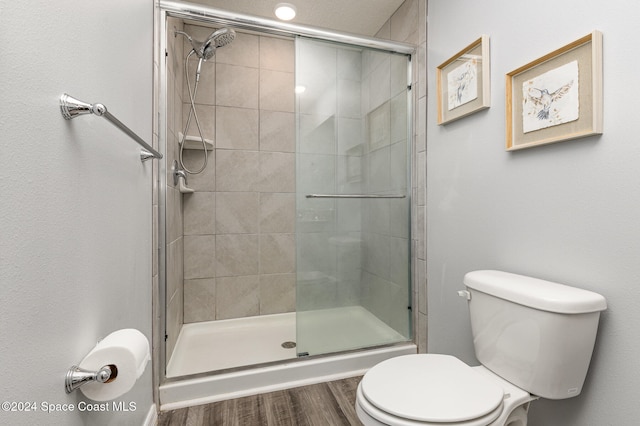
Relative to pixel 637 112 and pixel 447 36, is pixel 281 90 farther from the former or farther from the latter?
pixel 637 112

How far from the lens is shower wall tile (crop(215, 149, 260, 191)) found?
7.88 feet

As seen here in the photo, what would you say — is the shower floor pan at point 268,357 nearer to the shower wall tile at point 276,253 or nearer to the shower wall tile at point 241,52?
the shower wall tile at point 276,253

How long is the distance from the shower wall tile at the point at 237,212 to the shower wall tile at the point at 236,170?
6 cm

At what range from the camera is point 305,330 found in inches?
70.7

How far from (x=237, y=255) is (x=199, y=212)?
427 millimetres

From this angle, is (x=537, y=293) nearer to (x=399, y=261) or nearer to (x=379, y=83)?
(x=399, y=261)

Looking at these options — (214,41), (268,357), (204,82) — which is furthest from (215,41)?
(268,357)

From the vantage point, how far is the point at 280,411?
148 centimetres

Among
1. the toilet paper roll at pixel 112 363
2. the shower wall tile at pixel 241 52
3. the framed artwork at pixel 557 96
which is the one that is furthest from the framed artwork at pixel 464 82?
the toilet paper roll at pixel 112 363

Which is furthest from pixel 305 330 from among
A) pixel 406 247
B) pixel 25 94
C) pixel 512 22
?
pixel 512 22

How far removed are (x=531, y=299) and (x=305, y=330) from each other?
1148mm

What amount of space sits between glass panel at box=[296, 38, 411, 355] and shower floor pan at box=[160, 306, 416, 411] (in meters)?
0.01

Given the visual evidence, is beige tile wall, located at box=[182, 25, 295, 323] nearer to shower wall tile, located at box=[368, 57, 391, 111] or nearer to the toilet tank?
shower wall tile, located at box=[368, 57, 391, 111]

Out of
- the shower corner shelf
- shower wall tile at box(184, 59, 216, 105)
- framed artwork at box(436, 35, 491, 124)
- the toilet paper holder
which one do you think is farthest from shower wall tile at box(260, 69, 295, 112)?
the toilet paper holder
